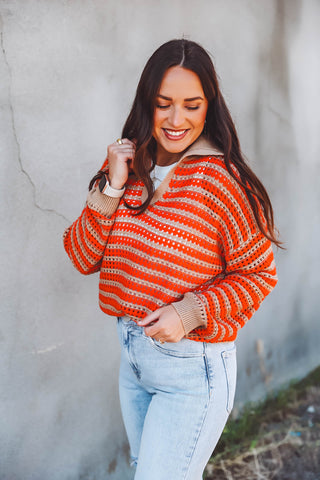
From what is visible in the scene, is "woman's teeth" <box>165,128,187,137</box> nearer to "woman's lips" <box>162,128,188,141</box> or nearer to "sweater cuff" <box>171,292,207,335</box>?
"woman's lips" <box>162,128,188,141</box>

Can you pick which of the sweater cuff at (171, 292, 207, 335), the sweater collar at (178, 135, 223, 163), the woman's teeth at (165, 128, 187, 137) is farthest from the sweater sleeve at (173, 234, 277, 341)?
the woman's teeth at (165, 128, 187, 137)

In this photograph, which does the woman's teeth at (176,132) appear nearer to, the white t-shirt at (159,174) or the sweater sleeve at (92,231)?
the white t-shirt at (159,174)

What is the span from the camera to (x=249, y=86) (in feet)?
11.2

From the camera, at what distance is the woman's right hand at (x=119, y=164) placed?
1.73 meters

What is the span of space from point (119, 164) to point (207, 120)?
0.32 m

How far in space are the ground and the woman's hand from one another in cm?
194

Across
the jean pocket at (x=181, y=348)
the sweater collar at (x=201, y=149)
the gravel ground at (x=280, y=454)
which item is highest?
the sweater collar at (x=201, y=149)

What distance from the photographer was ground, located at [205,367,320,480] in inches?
124

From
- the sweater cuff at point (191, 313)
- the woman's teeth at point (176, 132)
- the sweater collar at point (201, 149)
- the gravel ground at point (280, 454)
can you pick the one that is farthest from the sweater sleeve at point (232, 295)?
the gravel ground at point (280, 454)

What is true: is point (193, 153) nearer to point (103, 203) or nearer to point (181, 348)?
point (103, 203)

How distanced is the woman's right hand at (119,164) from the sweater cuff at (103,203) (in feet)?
0.15

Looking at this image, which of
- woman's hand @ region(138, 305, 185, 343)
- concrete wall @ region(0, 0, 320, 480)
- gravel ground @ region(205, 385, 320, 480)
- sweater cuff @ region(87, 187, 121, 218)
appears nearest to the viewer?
woman's hand @ region(138, 305, 185, 343)

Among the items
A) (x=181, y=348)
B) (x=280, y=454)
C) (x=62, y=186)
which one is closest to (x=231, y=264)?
(x=181, y=348)

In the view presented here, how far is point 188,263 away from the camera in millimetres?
1597
